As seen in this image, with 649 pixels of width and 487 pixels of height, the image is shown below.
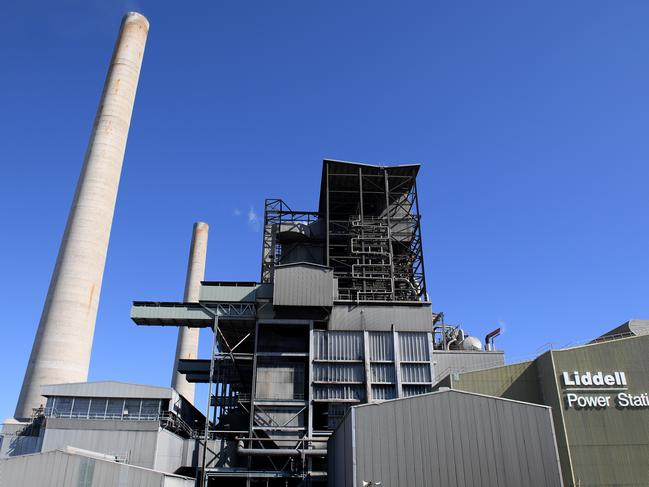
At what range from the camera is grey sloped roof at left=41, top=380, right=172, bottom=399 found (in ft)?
111

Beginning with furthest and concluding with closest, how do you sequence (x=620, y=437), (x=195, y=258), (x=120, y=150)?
(x=195, y=258)
(x=120, y=150)
(x=620, y=437)

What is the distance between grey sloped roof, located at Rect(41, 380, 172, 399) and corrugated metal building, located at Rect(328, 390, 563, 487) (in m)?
17.2

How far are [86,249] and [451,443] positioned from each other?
1359 inches

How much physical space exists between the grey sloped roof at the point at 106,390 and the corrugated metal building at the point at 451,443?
1724 cm

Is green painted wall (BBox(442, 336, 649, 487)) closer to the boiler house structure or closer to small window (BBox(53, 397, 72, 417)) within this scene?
the boiler house structure

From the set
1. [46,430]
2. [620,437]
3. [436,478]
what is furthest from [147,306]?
[620,437]

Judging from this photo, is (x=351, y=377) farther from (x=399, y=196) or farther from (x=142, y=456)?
(x=399, y=196)

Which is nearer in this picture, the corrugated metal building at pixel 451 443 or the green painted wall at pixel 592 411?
the corrugated metal building at pixel 451 443

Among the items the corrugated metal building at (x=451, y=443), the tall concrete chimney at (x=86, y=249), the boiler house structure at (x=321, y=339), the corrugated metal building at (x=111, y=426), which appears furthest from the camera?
the tall concrete chimney at (x=86, y=249)

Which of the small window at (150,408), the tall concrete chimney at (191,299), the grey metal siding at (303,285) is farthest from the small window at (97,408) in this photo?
the tall concrete chimney at (191,299)

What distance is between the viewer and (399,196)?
167 ft

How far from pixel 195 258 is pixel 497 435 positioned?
197ft

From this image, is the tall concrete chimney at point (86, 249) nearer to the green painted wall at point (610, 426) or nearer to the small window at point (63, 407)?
the small window at point (63, 407)

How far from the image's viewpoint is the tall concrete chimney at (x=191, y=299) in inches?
2825
